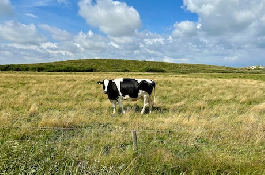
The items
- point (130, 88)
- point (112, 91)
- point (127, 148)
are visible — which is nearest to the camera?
point (127, 148)

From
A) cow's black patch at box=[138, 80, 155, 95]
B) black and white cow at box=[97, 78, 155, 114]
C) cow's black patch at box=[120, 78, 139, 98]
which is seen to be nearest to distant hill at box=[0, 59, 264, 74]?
cow's black patch at box=[138, 80, 155, 95]

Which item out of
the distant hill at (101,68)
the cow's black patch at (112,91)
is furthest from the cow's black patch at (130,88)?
the distant hill at (101,68)

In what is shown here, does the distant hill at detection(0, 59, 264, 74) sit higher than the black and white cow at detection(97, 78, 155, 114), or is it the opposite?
the distant hill at detection(0, 59, 264, 74)

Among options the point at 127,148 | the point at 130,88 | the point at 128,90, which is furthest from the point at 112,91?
the point at 127,148

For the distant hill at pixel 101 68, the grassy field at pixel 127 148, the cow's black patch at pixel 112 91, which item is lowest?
the grassy field at pixel 127 148

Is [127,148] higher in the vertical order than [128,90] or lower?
lower

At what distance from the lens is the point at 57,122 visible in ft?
25.9

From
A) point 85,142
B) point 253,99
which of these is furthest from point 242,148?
point 253,99

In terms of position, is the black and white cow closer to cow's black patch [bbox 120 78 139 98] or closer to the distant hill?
cow's black patch [bbox 120 78 139 98]

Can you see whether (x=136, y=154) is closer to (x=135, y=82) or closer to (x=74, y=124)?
(x=74, y=124)

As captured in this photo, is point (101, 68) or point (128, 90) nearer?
point (128, 90)

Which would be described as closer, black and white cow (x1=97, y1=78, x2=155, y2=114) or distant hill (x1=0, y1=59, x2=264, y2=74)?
black and white cow (x1=97, y1=78, x2=155, y2=114)

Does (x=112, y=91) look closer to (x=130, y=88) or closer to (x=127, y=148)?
(x=130, y=88)

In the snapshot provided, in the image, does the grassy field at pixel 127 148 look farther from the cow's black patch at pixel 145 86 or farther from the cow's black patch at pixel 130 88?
the cow's black patch at pixel 130 88
